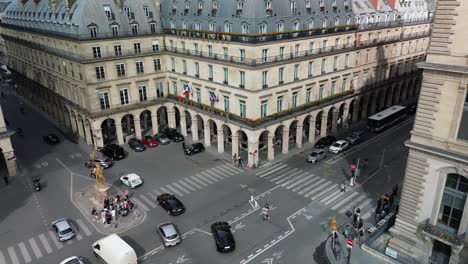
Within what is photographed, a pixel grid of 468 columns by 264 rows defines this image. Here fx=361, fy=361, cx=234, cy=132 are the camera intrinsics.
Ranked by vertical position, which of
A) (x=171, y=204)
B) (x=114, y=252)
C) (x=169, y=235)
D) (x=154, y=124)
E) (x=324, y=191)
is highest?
(x=114, y=252)

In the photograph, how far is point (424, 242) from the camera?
101 feet

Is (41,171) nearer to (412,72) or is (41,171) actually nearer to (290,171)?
(290,171)

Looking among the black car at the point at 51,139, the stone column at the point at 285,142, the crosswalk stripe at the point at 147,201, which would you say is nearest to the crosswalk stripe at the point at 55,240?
the crosswalk stripe at the point at 147,201

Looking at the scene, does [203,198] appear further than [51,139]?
No

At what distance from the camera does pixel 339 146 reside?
63.0 m

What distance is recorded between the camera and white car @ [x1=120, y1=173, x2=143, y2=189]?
52062 millimetres

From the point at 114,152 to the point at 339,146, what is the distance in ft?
128

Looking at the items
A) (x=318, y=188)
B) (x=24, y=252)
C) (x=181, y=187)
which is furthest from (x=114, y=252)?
(x=318, y=188)

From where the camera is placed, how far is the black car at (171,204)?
148ft

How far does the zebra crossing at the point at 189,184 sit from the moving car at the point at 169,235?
7.39 metres

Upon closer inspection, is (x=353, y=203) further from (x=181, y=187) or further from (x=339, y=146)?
(x=181, y=187)

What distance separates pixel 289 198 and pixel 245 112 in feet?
50.8

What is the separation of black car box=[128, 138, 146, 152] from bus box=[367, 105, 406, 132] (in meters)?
44.5

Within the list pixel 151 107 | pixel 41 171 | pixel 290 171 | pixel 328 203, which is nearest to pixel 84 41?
pixel 151 107
